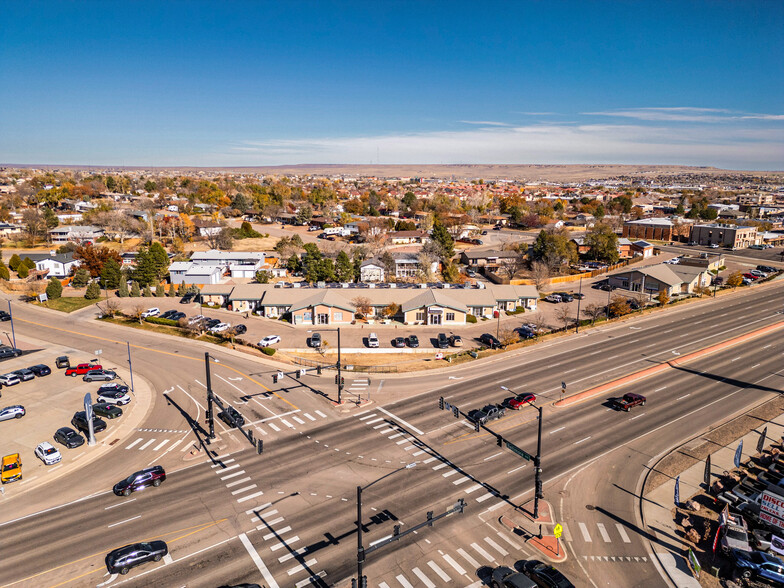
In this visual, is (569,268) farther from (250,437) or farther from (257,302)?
(250,437)

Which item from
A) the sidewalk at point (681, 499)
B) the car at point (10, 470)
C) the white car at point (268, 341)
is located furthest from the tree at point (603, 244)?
the car at point (10, 470)

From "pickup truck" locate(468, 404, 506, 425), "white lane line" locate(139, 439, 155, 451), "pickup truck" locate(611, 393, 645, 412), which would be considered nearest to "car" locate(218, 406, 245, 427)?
"white lane line" locate(139, 439, 155, 451)

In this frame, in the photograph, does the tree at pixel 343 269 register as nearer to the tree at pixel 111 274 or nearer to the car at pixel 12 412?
the tree at pixel 111 274

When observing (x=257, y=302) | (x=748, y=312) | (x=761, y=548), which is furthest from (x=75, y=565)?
(x=748, y=312)

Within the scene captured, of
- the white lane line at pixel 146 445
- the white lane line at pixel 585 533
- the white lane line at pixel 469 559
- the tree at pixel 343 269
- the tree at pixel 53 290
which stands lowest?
the white lane line at pixel 146 445

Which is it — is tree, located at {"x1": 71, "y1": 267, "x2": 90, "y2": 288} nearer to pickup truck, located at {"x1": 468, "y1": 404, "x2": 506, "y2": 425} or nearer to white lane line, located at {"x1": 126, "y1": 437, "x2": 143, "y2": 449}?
white lane line, located at {"x1": 126, "y1": 437, "x2": 143, "y2": 449}

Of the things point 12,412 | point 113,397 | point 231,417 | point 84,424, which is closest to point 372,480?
point 231,417


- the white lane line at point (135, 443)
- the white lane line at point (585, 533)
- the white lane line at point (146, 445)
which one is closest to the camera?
the white lane line at point (585, 533)
